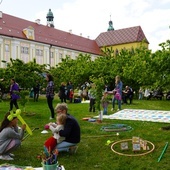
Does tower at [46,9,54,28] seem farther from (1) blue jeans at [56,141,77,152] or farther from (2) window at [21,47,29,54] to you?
(1) blue jeans at [56,141,77,152]

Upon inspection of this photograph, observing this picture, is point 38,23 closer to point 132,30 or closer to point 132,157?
point 132,30

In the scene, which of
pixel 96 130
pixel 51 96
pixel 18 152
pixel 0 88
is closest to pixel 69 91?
pixel 0 88

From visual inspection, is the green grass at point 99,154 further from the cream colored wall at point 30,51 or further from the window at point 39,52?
the window at point 39,52

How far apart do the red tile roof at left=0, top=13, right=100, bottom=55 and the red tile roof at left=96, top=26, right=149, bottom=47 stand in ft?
12.0

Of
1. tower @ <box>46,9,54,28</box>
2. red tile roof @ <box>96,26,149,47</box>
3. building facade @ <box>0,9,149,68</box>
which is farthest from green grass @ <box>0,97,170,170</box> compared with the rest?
tower @ <box>46,9,54,28</box>

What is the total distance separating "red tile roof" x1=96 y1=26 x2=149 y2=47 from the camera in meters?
73.0

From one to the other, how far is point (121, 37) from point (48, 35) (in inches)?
982

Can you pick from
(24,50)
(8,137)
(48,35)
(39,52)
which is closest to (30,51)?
(24,50)

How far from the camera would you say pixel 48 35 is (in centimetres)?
5634

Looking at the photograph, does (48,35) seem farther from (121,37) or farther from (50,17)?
(121,37)

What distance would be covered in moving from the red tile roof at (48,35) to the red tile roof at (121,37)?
12.0 feet

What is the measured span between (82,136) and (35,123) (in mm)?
2796

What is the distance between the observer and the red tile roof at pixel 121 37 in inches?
2874

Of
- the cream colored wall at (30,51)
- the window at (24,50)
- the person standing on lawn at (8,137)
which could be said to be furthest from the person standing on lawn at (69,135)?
the window at (24,50)
